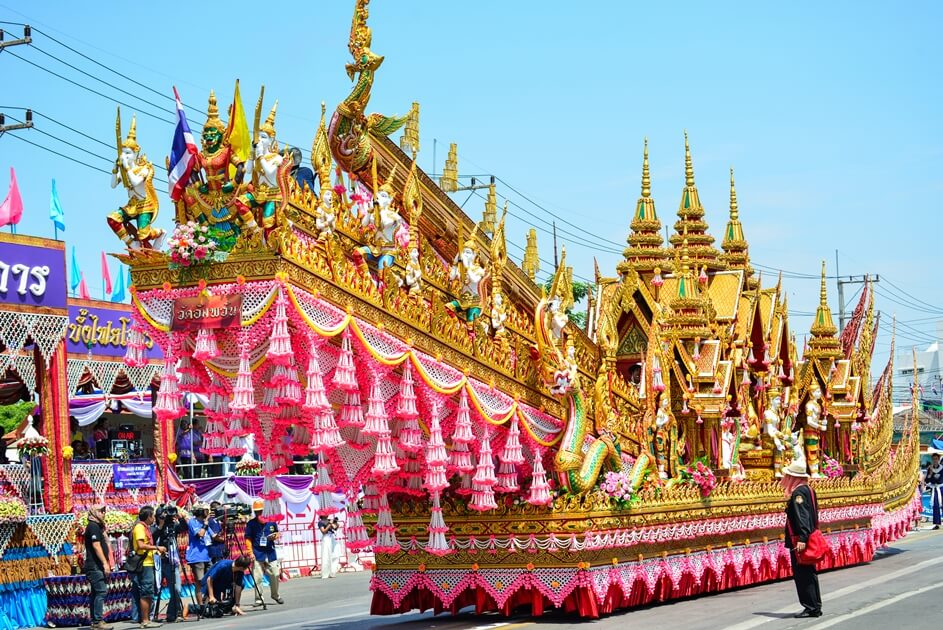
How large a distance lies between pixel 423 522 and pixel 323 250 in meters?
3.94

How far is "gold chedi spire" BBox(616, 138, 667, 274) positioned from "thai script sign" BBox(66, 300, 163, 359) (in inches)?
497

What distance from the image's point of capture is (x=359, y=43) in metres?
11.5

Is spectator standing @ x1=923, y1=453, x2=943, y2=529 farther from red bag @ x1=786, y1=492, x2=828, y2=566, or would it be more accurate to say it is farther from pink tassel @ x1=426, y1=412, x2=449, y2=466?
pink tassel @ x1=426, y1=412, x2=449, y2=466

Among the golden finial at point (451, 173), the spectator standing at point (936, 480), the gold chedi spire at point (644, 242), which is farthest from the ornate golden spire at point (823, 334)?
the golden finial at point (451, 173)

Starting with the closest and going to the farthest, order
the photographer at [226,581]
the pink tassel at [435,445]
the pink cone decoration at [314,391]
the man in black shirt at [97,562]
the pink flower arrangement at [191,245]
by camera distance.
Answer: the pink cone decoration at [314,391], the pink flower arrangement at [191,245], the pink tassel at [435,445], the man in black shirt at [97,562], the photographer at [226,581]

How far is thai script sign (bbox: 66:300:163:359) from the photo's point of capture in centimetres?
2652

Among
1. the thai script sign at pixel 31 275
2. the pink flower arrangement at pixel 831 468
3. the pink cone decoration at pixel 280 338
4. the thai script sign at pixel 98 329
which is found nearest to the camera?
the pink cone decoration at pixel 280 338

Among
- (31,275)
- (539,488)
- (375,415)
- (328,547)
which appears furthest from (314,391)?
(328,547)

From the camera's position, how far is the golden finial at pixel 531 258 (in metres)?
14.1

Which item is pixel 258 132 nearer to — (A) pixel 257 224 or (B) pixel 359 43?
(A) pixel 257 224

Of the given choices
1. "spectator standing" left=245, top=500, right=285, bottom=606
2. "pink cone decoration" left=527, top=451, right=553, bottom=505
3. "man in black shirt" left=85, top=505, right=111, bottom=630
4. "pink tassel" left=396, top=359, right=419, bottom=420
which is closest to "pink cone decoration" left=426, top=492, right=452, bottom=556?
"pink cone decoration" left=527, top=451, right=553, bottom=505

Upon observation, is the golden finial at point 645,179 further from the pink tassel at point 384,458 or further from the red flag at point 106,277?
the red flag at point 106,277

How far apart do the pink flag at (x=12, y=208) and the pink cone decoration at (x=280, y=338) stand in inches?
658

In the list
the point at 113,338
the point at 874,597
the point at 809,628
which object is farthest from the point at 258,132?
the point at 113,338
